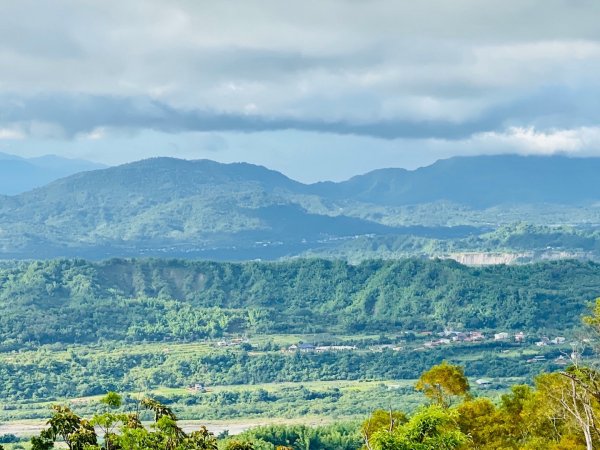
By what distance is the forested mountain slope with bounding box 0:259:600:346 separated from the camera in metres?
160

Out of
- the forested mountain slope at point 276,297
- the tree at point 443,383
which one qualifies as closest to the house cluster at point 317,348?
the forested mountain slope at point 276,297

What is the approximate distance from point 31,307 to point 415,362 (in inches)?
2290

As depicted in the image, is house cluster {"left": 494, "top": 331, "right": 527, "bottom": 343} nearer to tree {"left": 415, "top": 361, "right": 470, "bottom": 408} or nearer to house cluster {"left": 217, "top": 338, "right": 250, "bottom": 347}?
house cluster {"left": 217, "top": 338, "right": 250, "bottom": 347}

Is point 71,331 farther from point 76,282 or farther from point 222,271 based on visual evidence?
point 222,271

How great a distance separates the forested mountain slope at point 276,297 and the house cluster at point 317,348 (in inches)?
569

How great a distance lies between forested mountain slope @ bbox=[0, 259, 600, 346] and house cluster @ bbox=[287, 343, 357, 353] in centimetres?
1446

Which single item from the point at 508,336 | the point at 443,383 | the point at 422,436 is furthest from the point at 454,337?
the point at 422,436

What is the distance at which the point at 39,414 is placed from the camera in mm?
108312

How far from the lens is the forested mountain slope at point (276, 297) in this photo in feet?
526

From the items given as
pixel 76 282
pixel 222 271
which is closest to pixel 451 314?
pixel 222 271

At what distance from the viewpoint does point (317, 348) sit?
144125 mm

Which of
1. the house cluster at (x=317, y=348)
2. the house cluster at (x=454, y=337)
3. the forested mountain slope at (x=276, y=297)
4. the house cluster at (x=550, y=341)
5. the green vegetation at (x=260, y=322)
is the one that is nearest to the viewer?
the green vegetation at (x=260, y=322)

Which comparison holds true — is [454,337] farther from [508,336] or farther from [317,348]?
[317,348]

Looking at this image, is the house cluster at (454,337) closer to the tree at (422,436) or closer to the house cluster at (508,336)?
the house cluster at (508,336)
